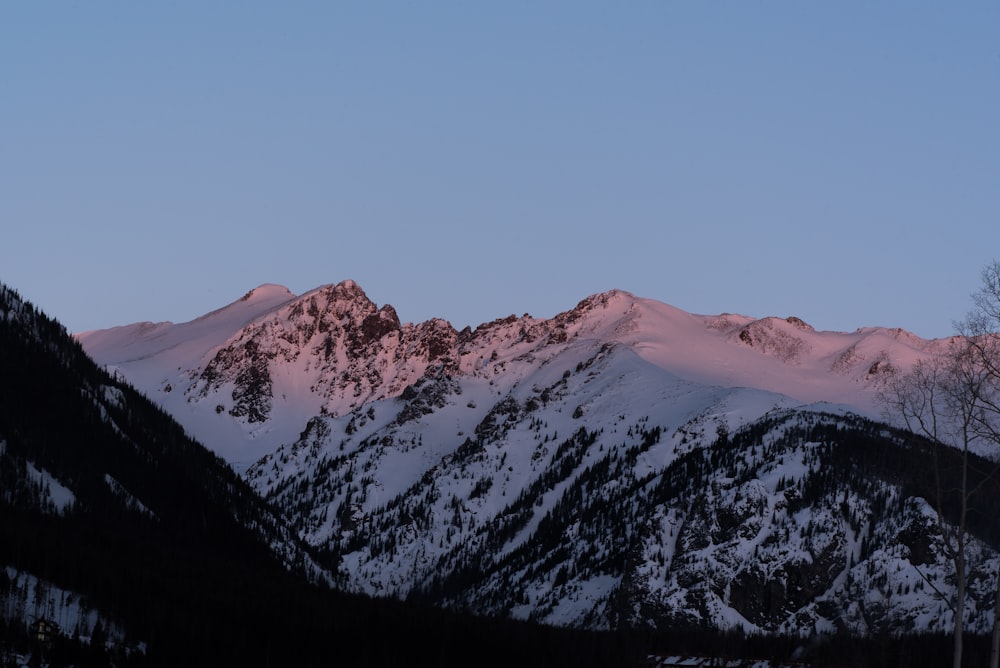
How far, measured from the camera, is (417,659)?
543 feet

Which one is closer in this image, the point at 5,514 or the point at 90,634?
the point at 90,634

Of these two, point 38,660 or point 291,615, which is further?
point 291,615

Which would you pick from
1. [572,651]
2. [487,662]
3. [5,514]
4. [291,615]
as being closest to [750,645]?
[572,651]

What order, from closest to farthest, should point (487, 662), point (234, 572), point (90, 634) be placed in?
point (90, 634), point (487, 662), point (234, 572)

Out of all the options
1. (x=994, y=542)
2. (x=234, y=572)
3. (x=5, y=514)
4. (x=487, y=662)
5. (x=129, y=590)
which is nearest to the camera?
(x=994, y=542)

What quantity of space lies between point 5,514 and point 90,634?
40.8 metres

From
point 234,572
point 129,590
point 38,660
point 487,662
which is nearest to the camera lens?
point 38,660

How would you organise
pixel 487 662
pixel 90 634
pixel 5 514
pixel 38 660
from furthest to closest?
pixel 5 514
pixel 487 662
pixel 90 634
pixel 38 660

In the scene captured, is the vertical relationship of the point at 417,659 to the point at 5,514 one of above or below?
below

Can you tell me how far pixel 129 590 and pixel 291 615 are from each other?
17.0 metres

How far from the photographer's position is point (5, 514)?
183m

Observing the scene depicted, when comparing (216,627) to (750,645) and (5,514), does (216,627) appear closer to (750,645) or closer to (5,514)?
(5,514)

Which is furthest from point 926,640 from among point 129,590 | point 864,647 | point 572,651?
point 129,590

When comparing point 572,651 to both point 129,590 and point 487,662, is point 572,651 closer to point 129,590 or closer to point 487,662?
point 487,662
